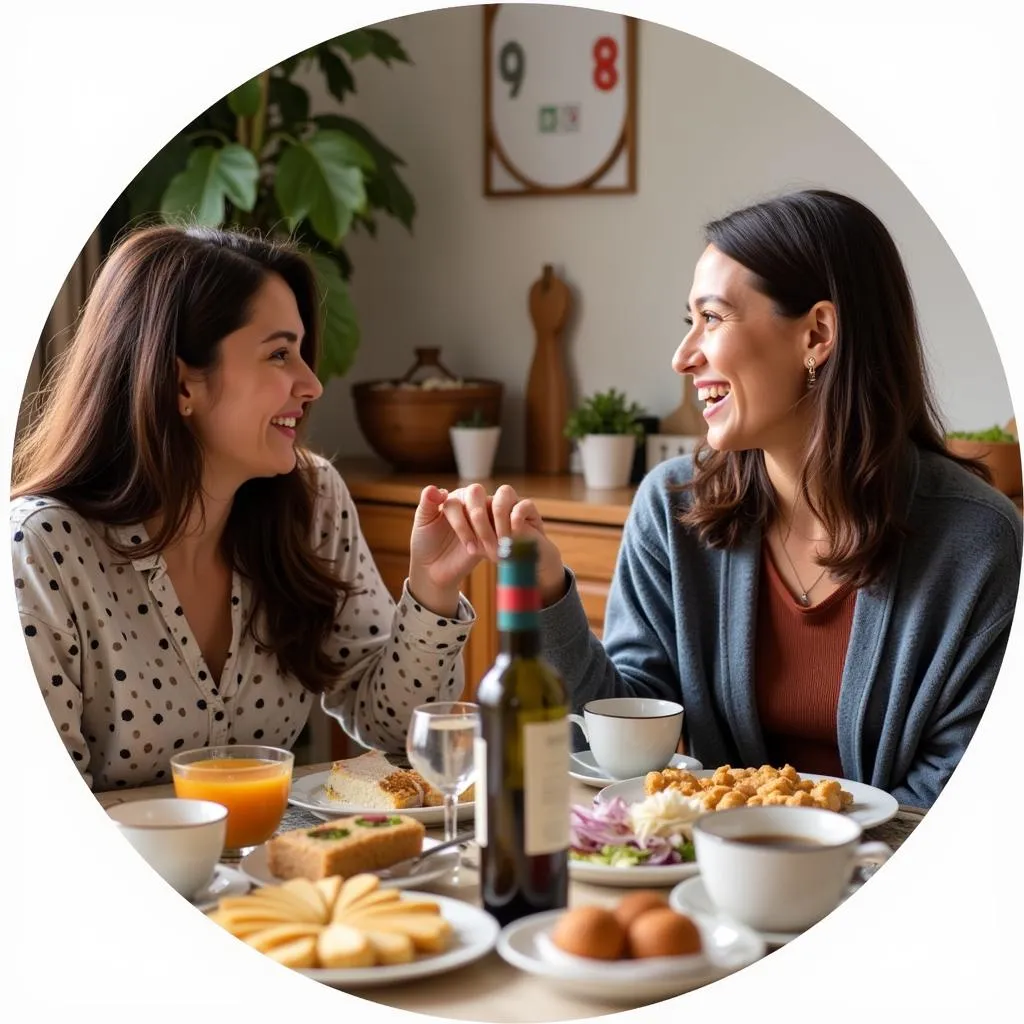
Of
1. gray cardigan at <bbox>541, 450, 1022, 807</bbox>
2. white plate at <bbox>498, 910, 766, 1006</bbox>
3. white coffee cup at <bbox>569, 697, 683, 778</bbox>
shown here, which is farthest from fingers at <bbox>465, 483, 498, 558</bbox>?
white plate at <bbox>498, 910, 766, 1006</bbox>

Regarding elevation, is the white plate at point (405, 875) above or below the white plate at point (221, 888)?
above

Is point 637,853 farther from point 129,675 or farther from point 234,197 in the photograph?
point 234,197

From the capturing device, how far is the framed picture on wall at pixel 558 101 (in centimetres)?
342

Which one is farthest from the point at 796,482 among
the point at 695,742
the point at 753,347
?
the point at 695,742

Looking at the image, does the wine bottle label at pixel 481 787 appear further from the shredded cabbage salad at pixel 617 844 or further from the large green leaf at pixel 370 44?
the large green leaf at pixel 370 44

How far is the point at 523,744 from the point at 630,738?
0.44 metres

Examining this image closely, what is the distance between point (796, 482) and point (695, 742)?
36cm

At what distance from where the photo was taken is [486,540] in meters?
1.61

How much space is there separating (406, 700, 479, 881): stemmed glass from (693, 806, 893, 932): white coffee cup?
8.2 inches

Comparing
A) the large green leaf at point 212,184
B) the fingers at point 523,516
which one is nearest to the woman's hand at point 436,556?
the fingers at point 523,516

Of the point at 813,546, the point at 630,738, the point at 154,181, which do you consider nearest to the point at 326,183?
the point at 154,181

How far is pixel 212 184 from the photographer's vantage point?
3154mm

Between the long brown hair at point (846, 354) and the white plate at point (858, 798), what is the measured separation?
38 centimetres

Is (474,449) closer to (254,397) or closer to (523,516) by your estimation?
(254,397)
